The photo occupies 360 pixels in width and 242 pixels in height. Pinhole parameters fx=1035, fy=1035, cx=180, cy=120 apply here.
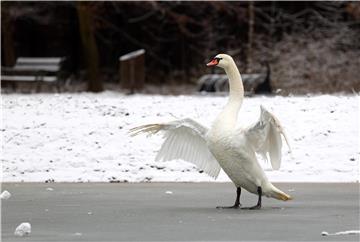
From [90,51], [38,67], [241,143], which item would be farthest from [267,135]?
[38,67]

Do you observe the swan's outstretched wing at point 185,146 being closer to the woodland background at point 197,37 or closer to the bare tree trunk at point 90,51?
the bare tree trunk at point 90,51

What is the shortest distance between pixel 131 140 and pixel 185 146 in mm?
4718

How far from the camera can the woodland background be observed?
40.7m

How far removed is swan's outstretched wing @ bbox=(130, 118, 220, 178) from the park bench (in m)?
19.0

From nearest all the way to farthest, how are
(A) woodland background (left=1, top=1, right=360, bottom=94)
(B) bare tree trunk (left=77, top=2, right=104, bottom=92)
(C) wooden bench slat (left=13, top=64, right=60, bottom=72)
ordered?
(B) bare tree trunk (left=77, top=2, right=104, bottom=92) → (C) wooden bench slat (left=13, top=64, right=60, bottom=72) → (A) woodland background (left=1, top=1, right=360, bottom=94)

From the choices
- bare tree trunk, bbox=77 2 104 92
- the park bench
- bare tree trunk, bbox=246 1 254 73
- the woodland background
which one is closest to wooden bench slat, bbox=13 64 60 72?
the park bench

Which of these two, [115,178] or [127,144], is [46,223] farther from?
[127,144]

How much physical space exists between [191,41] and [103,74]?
4.15 m

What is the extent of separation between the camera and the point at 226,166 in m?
12.5

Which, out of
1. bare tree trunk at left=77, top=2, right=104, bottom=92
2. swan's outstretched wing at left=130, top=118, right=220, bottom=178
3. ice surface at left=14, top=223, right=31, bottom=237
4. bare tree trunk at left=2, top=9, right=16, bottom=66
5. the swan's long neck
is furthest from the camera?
bare tree trunk at left=2, top=9, right=16, bottom=66

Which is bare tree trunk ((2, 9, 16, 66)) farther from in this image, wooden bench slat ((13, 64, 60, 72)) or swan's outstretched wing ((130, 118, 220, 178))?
swan's outstretched wing ((130, 118, 220, 178))

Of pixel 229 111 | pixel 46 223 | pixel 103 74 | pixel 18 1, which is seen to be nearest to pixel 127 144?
pixel 229 111

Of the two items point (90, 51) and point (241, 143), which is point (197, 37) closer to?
point (90, 51)

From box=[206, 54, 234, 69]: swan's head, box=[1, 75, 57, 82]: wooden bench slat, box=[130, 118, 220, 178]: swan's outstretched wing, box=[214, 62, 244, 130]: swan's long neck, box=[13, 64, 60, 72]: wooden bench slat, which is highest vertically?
box=[206, 54, 234, 69]: swan's head
